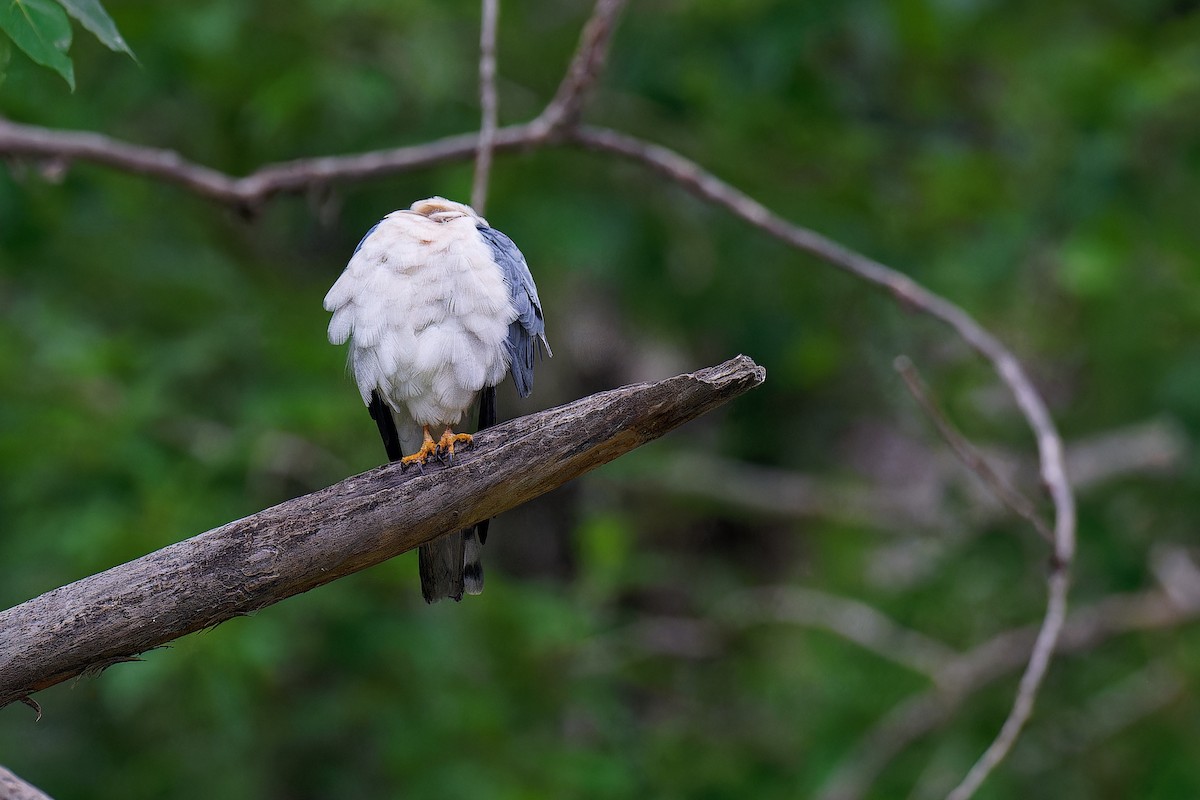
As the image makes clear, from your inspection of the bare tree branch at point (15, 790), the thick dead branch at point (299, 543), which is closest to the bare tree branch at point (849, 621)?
the thick dead branch at point (299, 543)

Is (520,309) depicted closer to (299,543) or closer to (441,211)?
(441,211)

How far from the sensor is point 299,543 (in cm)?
293

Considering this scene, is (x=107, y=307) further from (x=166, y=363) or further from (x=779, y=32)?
(x=779, y=32)

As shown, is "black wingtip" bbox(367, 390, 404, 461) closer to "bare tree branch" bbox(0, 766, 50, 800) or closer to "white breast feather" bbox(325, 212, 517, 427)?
"white breast feather" bbox(325, 212, 517, 427)

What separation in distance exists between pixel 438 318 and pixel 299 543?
2.45 feet

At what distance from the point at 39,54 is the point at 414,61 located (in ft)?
12.3

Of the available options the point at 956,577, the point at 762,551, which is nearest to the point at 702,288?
the point at 956,577

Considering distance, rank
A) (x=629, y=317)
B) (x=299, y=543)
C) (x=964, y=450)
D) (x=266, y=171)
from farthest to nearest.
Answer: (x=629, y=317)
(x=266, y=171)
(x=964, y=450)
(x=299, y=543)

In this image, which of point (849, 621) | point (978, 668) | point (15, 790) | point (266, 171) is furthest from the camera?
point (849, 621)

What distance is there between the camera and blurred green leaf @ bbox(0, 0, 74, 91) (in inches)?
122

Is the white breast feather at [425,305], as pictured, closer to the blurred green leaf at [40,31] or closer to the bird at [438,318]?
the bird at [438,318]

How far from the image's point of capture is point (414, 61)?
264 inches

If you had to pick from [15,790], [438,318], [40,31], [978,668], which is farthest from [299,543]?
[978,668]

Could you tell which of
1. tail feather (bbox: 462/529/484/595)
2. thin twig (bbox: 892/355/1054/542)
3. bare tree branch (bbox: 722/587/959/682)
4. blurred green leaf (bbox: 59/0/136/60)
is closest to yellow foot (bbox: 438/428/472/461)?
tail feather (bbox: 462/529/484/595)
